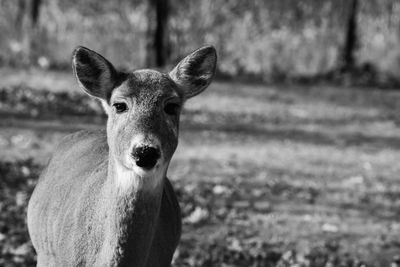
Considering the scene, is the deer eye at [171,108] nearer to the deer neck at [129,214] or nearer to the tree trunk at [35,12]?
the deer neck at [129,214]

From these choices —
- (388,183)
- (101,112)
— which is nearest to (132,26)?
(101,112)

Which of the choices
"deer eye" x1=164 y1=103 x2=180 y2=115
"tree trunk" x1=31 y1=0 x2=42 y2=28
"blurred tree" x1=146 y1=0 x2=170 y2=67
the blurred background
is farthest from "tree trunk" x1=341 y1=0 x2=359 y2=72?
"deer eye" x1=164 y1=103 x2=180 y2=115

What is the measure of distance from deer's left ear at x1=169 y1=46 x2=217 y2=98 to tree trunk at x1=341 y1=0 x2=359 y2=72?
38.1ft

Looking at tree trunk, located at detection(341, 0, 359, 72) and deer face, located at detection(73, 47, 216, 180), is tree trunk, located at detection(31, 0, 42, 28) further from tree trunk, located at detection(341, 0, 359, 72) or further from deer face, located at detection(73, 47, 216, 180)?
deer face, located at detection(73, 47, 216, 180)

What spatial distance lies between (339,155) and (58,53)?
7.11 metres

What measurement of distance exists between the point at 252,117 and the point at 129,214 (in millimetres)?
8810

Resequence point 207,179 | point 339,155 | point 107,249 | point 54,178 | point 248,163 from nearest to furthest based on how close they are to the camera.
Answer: point 107,249 < point 54,178 < point 207,179 < point 248,163 < point 339,155

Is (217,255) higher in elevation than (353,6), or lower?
lower

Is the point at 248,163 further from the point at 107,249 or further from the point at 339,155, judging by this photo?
the point at 107,249

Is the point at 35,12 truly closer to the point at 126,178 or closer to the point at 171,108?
the point at 171,108

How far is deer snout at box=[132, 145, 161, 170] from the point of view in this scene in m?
3.50

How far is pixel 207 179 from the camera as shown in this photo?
8.77m

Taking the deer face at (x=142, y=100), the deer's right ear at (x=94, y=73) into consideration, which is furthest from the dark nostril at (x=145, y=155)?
the deer's right ear at (x=94, y=73)

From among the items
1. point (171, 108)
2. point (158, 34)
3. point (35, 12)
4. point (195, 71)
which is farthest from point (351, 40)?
point (171, 108)
